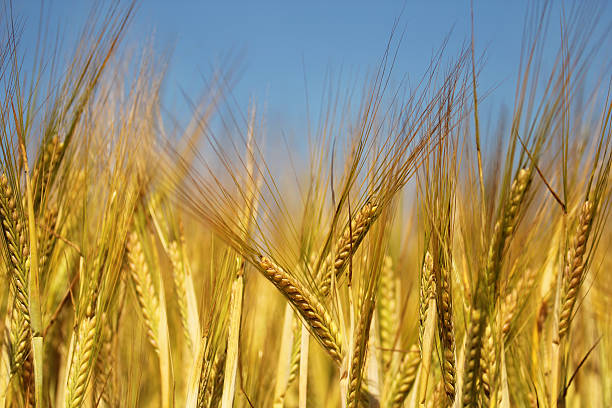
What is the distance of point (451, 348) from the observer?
112 centimetres

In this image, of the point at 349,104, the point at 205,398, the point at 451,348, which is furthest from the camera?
the point at 349,104

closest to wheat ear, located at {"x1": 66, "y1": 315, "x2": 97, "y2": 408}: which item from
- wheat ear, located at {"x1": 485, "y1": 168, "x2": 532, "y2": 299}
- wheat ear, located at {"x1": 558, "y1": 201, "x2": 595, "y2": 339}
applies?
wheat ear, located at {"x1": 485, "y1": 168, "x2": 532, "y2": 299}

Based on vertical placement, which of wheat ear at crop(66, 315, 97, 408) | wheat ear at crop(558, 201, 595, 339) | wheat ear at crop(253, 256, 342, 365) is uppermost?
wheat ear at crop(558, 201, 595, 339)

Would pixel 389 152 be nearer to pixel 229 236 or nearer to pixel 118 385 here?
pixel 229 236

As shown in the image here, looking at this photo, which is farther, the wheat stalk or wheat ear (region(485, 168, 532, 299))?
the wheat stalk

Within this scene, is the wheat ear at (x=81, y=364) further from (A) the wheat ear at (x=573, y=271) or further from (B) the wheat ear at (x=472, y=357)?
(A) the wheat ear at (x=573, y=271)

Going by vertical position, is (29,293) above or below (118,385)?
above

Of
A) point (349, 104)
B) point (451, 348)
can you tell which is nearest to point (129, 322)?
point (349, 104)

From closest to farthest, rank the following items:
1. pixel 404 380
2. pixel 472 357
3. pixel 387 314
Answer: pixel 472 357 → pixel 404 380 → pixel 387 314

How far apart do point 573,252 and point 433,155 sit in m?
0.38

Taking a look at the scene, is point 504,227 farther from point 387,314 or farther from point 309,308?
point 387,314

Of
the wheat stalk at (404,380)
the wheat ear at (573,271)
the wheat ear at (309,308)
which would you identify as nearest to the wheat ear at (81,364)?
the wheat ear at (309,308)

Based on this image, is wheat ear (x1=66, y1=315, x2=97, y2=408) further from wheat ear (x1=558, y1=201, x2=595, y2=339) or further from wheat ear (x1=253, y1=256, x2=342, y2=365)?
wheat ear (x1=558, y1=201, x2=595, y2=339)

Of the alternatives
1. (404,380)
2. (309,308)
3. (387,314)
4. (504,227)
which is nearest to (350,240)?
(309,308)
